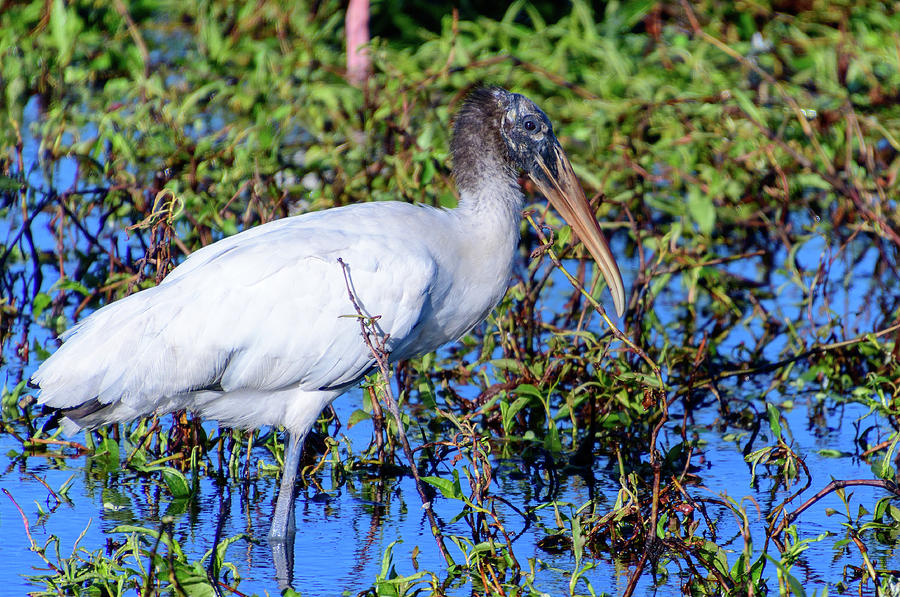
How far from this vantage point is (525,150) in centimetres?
494

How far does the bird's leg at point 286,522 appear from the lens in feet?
13.9

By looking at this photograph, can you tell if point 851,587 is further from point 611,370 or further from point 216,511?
point 216,511

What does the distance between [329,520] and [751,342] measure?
291 cm

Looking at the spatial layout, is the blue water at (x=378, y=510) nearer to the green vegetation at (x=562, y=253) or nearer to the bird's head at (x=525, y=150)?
the green vegetation at (x=562, y=253)

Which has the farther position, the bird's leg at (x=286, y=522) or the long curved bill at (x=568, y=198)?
the long curved bill at (x=568, y=198)

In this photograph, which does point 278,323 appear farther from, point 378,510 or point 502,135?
point 502,135

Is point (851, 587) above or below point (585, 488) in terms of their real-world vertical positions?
below

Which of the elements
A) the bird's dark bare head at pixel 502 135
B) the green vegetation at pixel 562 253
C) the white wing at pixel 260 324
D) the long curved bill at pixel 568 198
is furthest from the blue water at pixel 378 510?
the bird's dark bare head at pixel 502 135

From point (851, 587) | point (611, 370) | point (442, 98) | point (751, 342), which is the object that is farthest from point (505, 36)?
point (851, 587)

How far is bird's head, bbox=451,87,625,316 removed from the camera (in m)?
4.90

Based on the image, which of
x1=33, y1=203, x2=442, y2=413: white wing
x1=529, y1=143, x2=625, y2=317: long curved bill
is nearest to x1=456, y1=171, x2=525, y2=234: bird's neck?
x1=529, y1=143, x2=625, y2=317: long curved bill

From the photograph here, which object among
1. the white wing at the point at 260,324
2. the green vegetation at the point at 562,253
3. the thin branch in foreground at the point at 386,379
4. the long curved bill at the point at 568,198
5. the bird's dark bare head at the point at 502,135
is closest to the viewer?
the thin branch in foreground at the point at 386,379

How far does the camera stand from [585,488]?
5.03m

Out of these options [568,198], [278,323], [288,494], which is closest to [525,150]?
[568,198]
